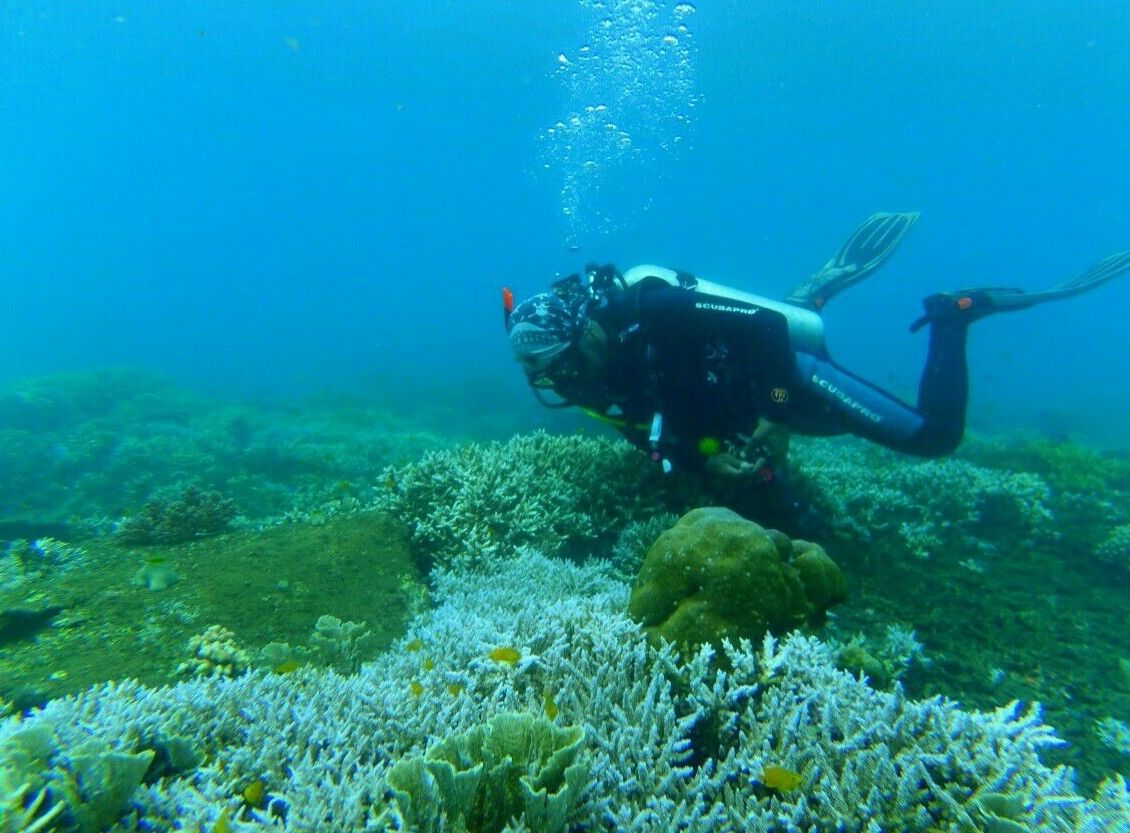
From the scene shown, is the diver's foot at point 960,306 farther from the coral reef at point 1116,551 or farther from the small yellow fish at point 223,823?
the small yellow fish at point 223,823

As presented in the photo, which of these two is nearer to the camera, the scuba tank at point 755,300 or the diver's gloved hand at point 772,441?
the diver's gloved hand at point 772,441

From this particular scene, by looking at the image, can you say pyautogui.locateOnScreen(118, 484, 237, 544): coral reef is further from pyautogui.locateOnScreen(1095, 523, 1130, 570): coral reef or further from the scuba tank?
pyautogui.locateOnScreen(1095, 523, 1130, 570): coral reef

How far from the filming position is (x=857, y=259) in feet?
32.2

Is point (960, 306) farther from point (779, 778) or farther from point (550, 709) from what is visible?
point (550, 709)

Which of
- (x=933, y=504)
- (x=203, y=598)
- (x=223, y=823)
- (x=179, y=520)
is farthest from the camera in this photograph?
(x=933, y=504)

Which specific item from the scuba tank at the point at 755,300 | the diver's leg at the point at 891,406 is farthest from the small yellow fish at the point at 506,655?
the diver's leg at the point at 891,406

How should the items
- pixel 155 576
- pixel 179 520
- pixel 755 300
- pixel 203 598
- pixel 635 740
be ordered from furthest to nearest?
pixel 755 300 < pixel 179 520 < pixel 155 576 < pixel 203 598 < pixel 635 740

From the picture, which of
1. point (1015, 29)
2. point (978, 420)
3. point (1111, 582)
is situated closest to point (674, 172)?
point (1015, 29)

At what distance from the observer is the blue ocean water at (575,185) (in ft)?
161

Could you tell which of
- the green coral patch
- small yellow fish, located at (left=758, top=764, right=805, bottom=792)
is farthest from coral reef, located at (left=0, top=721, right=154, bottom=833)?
small yellow fish, located at (left=758, top=764, right=805, bottom=792)

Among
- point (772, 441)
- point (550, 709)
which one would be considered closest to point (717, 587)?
point (550, 709)

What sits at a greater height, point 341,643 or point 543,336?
point 543,336

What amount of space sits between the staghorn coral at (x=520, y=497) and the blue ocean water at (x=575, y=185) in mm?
17249

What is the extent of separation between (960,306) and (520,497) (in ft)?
20.4
